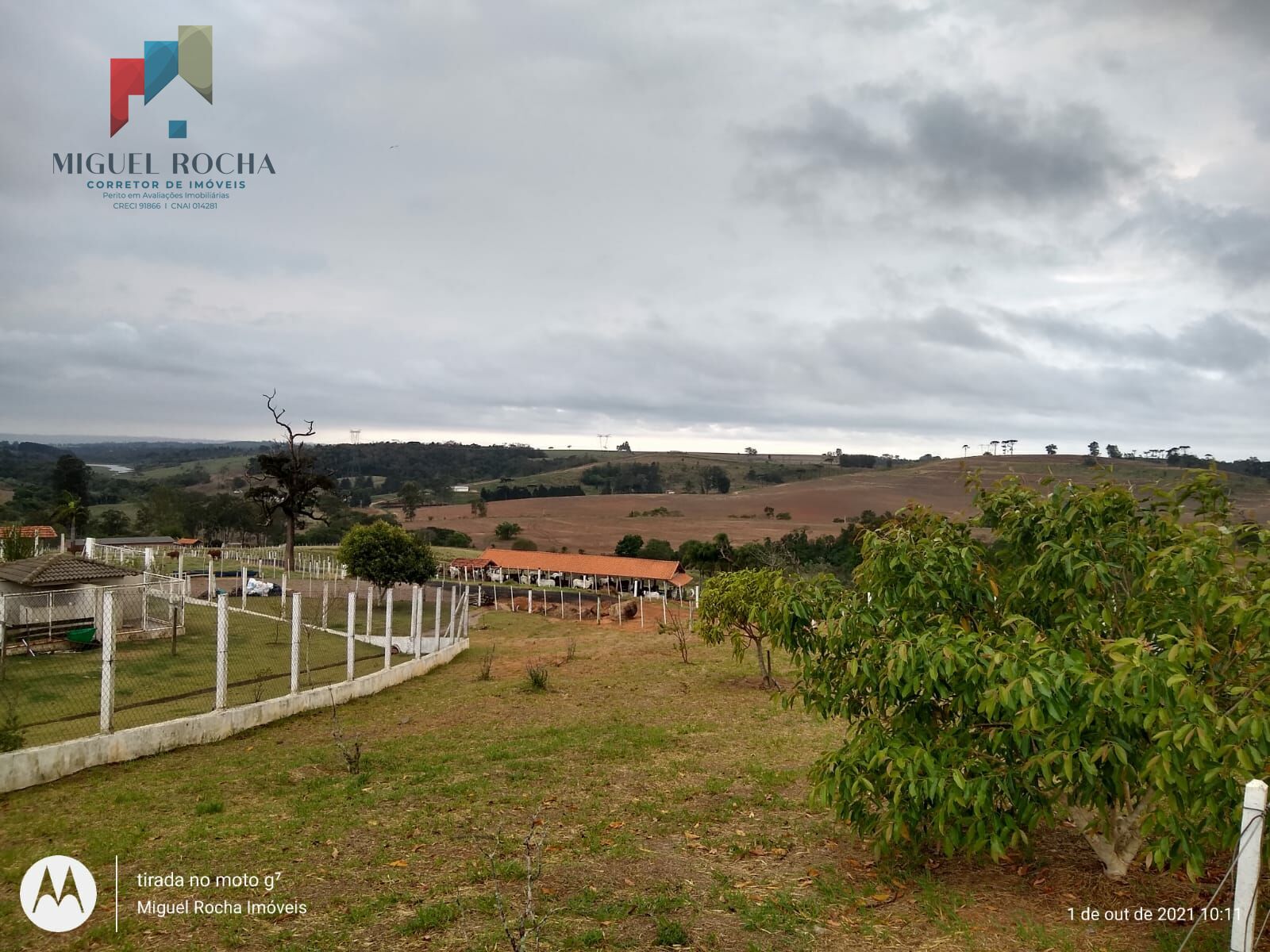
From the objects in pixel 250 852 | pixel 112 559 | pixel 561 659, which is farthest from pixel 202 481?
pixel 250 852

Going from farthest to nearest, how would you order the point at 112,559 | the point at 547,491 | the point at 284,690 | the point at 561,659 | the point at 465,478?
the point at 465,478
the point at 547,491
the point at 112,559
the point at 561,659
the point at 284,690

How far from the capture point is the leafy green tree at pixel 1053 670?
13.9 feet

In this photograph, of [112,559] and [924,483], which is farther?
[924,483]

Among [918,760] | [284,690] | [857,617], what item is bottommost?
[284,690]

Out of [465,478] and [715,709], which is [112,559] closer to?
[715,709]

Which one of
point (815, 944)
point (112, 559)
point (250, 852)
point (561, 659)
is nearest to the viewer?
point (815, 944)

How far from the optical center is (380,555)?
28.9 metres

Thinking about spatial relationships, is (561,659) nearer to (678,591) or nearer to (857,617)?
Result: (857,617)

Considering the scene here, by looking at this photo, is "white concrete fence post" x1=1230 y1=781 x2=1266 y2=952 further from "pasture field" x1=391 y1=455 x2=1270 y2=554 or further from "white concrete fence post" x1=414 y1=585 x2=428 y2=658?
"pasture field" x1=391 y1=455 x2=1270 y2=554

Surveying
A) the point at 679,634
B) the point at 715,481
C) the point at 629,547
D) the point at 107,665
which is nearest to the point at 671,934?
the point at 107,665

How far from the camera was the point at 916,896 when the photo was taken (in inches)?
217

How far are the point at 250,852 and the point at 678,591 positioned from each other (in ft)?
110

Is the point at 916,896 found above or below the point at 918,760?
below

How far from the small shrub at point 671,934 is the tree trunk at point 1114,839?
9.77 feet
